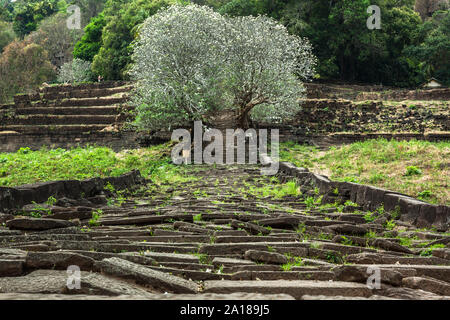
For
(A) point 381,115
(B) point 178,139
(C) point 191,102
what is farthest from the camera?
(A) point 381,115

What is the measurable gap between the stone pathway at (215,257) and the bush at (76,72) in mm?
43450

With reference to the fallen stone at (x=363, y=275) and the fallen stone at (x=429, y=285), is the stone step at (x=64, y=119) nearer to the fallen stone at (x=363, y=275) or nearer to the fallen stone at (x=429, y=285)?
the fallen stone at (x=363, y=275)

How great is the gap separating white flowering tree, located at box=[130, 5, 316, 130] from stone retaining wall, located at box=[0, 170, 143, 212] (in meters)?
8.80

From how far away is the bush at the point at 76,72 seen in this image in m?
47.4

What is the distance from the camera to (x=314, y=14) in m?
40.9

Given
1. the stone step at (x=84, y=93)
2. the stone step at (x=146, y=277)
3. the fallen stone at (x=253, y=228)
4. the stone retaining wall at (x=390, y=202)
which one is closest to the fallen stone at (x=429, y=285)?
the stone step at (x=146, y=277)

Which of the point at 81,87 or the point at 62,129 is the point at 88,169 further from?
the point at 81,87

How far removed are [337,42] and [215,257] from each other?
37998 millimetres

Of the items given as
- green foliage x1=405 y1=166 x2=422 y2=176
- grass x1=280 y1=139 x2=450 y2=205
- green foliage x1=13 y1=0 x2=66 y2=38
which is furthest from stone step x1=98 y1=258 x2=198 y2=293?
green foliage x1=13 y1=0 x2=66 y2=38

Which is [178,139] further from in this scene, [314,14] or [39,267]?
[314,14]

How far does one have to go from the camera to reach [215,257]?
3.84m

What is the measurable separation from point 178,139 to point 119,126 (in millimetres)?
9095

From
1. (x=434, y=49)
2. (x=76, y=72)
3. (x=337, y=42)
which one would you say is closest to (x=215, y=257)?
(x=434, y=49)
